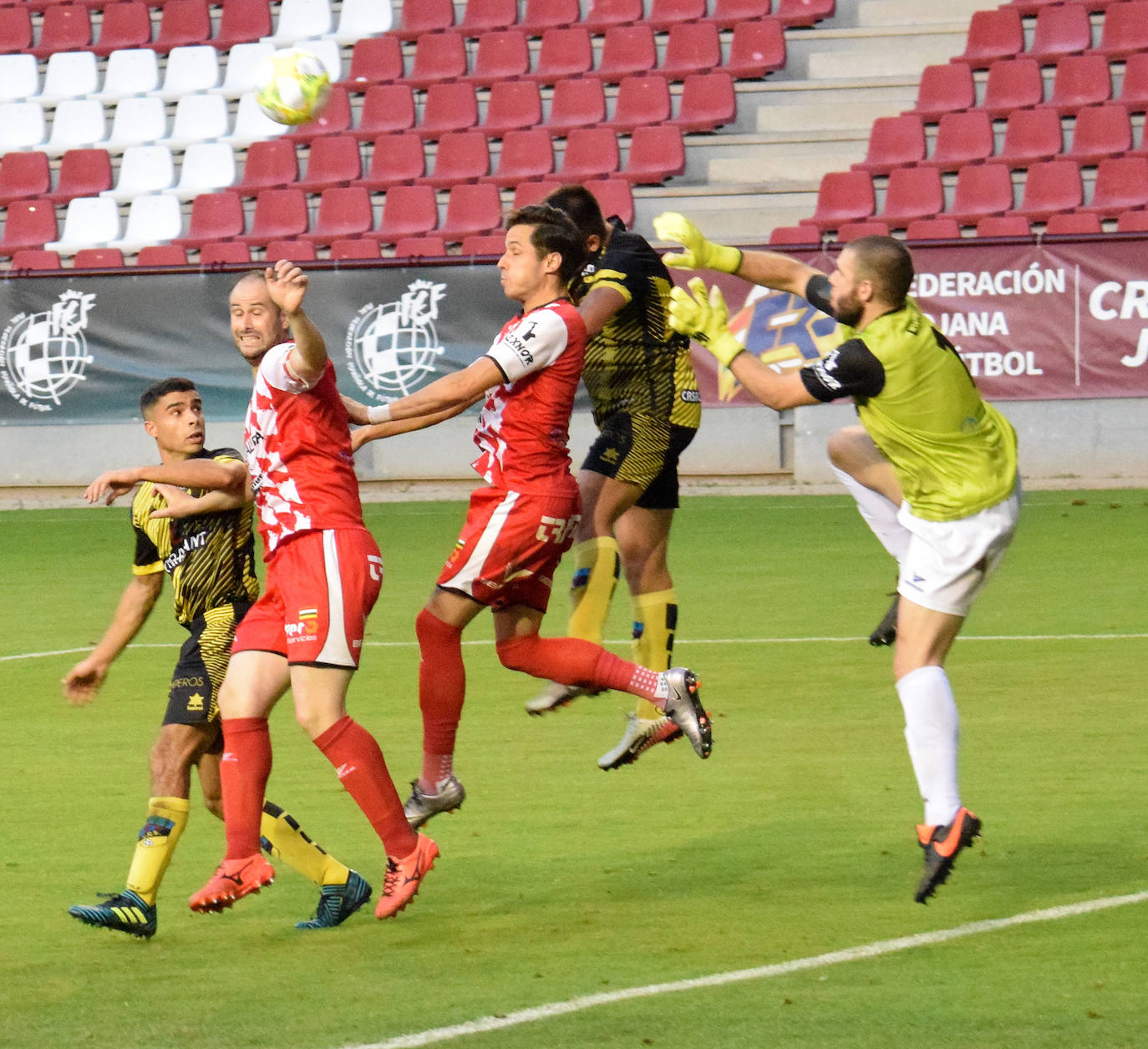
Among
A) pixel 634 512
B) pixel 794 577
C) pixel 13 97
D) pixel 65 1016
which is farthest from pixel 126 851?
pixel 13 97

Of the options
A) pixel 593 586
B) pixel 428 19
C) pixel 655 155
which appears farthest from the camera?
pixel 428 19

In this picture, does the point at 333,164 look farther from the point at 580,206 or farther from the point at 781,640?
the point at 580,206

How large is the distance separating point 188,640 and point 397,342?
12.3 meters

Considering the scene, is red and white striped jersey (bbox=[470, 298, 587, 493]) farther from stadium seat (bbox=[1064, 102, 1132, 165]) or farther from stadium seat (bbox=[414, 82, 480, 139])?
stadium seat (bbox=[414, 82, 480, 139])

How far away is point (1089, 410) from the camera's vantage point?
16.8 metres

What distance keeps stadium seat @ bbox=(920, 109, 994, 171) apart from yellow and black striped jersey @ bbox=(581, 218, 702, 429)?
1234 centimetres

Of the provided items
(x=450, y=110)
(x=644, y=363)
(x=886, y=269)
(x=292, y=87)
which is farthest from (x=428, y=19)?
(x=886, y=269)

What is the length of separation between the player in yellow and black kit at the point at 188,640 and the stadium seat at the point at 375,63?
17429 millimetres

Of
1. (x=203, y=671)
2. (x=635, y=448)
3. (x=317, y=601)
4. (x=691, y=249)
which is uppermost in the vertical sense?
(x=691, y=249)

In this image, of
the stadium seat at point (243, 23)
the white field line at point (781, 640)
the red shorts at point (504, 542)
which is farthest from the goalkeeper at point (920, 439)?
the stadium seat at point (243, 23)

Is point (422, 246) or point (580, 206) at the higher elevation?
point (580, 206)

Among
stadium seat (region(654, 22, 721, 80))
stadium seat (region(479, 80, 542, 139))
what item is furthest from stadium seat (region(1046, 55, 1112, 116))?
stadium seat (region(479, 80, 542, 139))

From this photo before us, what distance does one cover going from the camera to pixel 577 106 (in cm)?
2120

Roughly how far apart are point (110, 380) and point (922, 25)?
9.75m
